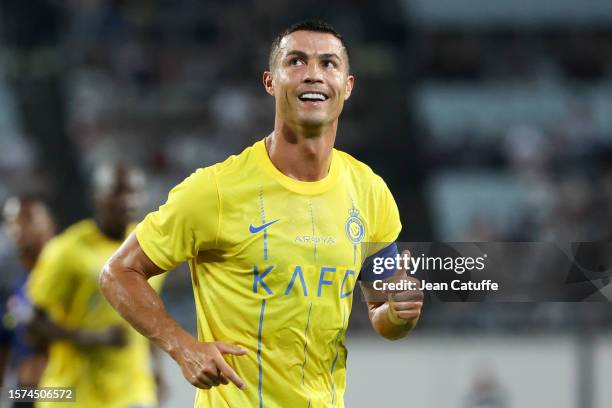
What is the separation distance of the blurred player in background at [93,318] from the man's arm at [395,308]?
2710 mm

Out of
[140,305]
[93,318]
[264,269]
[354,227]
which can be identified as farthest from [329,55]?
[93,318]

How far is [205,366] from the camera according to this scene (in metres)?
3.69

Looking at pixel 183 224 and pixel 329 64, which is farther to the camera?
pixel 329 64

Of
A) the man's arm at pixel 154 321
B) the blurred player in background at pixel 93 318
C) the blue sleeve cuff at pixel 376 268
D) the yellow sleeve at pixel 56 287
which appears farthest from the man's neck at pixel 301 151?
the yellow sleeve at pixel 56 287

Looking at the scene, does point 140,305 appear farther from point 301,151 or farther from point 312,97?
point 312,97

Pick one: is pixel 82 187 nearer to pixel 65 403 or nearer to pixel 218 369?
pixel 65 403

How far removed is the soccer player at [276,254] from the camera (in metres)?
3.92

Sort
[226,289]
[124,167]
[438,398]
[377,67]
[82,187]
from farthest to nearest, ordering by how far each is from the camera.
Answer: [377,67], [82,187], [438,398], [124,167], [226,289]

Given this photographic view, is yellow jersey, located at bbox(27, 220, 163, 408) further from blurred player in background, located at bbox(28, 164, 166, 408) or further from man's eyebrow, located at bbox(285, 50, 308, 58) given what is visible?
man's eyebrow, located at bbox(285, 50, 308, 58)

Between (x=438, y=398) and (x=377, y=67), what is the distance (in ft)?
21.2

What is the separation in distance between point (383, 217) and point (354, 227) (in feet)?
0.65

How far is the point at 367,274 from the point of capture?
14.0ft

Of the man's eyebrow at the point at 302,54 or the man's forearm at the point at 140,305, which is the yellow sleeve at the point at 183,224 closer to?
the man's forearm at the point at 140,305

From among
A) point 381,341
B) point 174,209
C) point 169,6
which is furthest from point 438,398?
point 169,6
